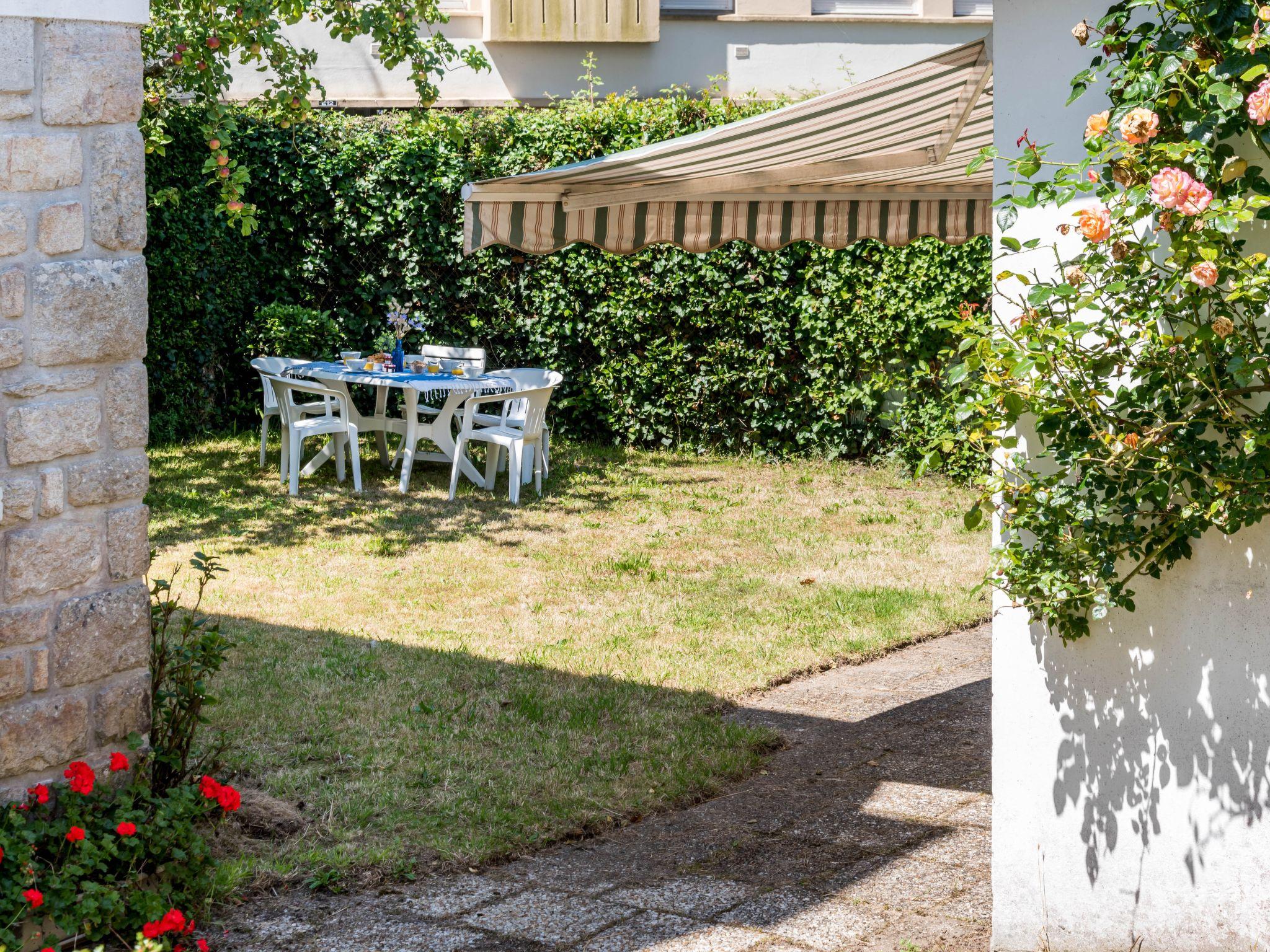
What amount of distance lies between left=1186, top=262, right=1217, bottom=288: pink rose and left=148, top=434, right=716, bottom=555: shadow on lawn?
20.9ft

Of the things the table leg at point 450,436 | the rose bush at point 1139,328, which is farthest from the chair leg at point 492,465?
the rose bush at point 1139,328

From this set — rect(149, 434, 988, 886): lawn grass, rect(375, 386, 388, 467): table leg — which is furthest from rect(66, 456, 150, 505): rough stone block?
rect(375, 386, 388, 467): table leg

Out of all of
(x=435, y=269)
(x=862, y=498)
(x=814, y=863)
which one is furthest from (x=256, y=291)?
(x=814, y=863)

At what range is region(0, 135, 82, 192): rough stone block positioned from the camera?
11.6 ft

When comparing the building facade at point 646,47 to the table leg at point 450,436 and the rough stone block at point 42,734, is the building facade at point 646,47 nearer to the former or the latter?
the table leg at point 450,436

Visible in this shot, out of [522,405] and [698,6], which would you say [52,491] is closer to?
[522,405]

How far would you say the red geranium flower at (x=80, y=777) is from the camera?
3.65 meters

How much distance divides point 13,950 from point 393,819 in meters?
1.39

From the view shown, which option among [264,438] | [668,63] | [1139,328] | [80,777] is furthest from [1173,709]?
[668,63]

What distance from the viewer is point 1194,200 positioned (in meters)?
2.68

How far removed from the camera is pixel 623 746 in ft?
17.1

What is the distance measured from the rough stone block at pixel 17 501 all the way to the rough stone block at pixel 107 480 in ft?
0.38

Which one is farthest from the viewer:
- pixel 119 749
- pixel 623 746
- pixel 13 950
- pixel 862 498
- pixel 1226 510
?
pixel 862 498

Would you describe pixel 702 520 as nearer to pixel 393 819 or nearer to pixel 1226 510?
pixel 393 819
